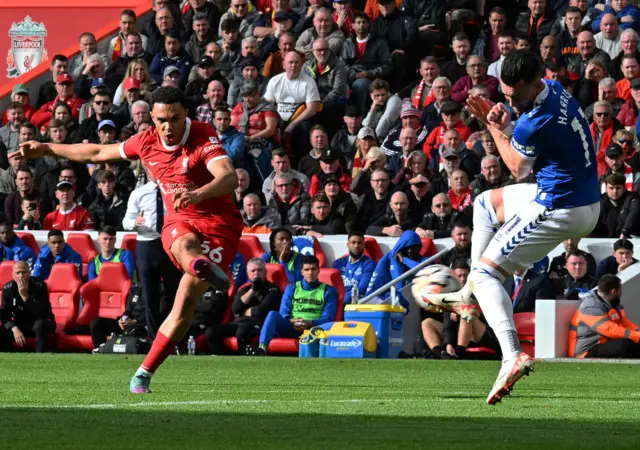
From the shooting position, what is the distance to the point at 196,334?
63.3 feet

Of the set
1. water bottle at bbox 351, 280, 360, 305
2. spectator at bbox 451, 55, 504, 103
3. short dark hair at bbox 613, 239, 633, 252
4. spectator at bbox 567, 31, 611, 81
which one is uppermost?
spectator at bbox 567, 31, 611, 81

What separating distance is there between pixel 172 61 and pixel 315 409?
16.6 meters

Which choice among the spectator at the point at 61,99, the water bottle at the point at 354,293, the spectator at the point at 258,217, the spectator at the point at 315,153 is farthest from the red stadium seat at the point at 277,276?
the spectator at the point at 61,99

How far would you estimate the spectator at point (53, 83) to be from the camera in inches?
1037

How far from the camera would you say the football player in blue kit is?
9516 mm

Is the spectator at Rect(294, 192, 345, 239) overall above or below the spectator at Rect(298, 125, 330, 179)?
below

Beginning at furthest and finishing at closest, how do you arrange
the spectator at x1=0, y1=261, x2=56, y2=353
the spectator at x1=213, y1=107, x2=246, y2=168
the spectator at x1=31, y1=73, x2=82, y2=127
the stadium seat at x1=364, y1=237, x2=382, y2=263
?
the spectator at x1=31, y1=73, x2=82, y2=127 < the spectator at x1=213, y1=107, x2=246, y2=168 < the spectator at x1=0, y1=261, x2=56, y2=353 < the stadium seat at x1=364, y1=237, x2=382, y2=263

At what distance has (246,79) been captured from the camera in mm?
23297

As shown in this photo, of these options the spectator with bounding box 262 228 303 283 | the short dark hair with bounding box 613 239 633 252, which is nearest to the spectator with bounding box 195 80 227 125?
the spectator with bounding box 262 228 303 283

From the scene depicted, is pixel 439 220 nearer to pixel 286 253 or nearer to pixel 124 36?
pixel 286 253

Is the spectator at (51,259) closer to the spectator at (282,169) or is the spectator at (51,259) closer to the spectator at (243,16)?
the spectator at (282,169)

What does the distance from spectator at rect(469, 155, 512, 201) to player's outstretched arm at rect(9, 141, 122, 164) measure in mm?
8636

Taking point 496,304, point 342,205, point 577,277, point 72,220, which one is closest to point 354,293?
point 342,205

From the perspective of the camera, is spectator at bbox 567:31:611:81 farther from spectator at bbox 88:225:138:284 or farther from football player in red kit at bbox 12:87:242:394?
football player in red kit at bbox 12:87:242:394
